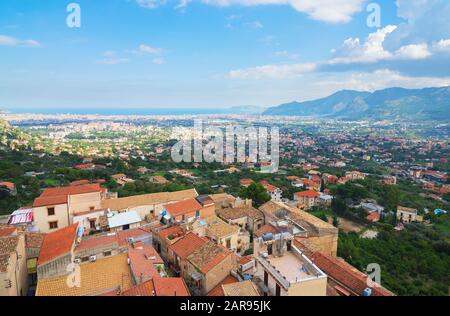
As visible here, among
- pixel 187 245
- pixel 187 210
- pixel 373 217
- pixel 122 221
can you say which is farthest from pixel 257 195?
pixel 373 217

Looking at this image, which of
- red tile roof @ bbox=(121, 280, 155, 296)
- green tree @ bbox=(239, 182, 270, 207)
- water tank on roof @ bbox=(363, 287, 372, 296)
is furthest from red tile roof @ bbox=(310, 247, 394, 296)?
green tree @ bbox=(239, 182, 270, 207)

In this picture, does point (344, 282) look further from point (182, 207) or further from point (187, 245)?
point (182, 207)

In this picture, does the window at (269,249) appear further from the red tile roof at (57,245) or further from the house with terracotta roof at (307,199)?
the house with terracotta roof at (307,199)

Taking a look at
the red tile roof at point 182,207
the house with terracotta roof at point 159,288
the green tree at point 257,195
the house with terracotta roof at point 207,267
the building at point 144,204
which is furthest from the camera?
the green tree at point 257,195

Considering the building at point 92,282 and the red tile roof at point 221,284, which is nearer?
the building at point 92,282

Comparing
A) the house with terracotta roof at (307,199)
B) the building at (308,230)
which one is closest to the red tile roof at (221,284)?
the building at (308,230)

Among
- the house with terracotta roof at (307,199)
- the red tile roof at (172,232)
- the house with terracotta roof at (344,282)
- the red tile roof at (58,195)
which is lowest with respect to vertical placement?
the house with terracotta roof at (307,199)
